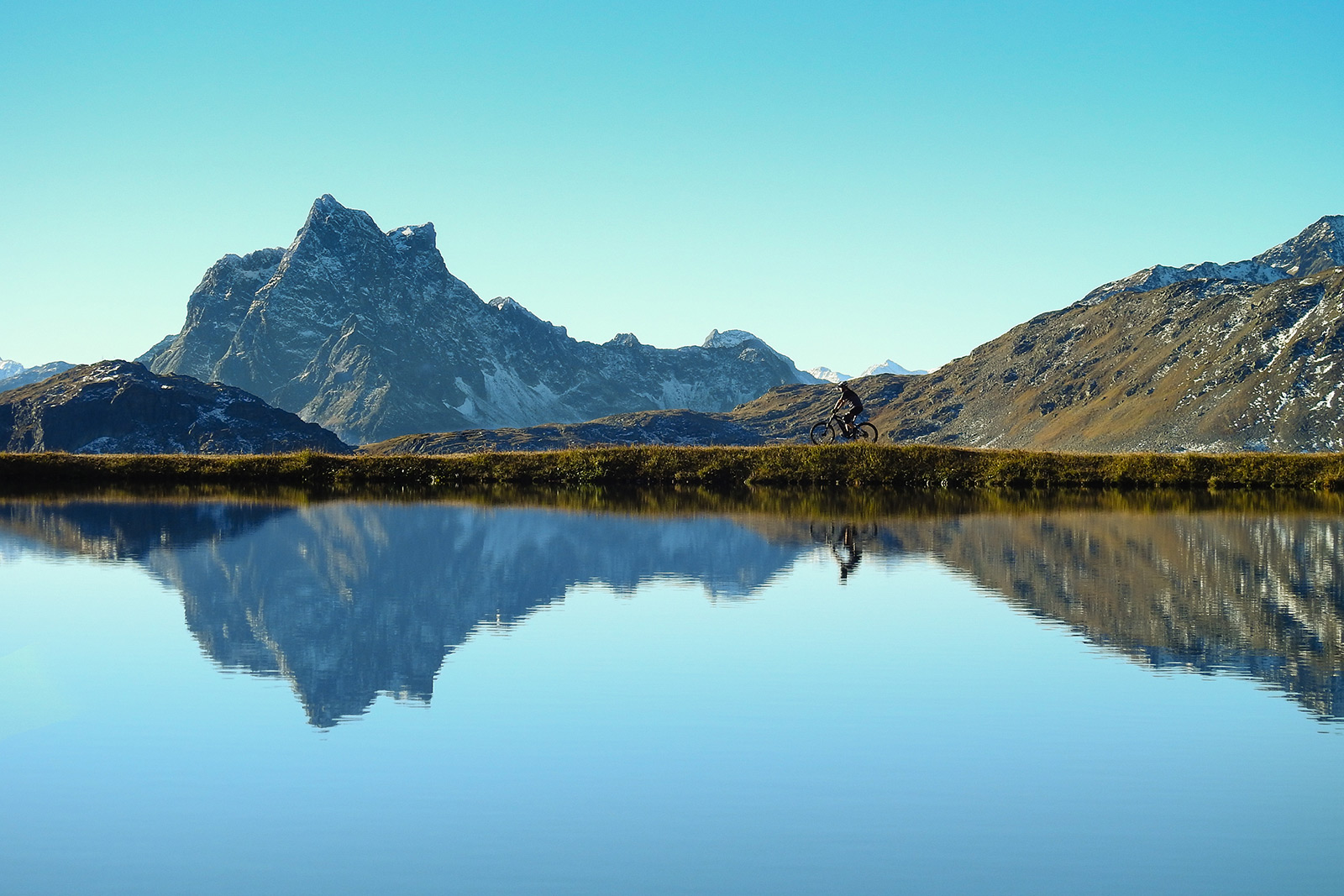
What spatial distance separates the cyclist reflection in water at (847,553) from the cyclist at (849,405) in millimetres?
23244

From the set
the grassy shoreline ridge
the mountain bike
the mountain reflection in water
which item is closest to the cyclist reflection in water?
the mountain reflection in water

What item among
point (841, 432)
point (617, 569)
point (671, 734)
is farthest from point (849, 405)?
point (671, 734)

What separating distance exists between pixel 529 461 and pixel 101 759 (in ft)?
186

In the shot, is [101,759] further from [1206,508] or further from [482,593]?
[1206,508]

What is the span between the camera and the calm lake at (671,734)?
35.8 feet

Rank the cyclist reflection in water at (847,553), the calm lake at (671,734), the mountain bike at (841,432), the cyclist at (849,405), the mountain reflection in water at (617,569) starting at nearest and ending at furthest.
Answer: the calm lake at (671,734) → the mountain reflection in water at (617,569) → the cyclist reflection in water at (847,553) → the cyclist at (849,405) → the mountain bike at (841,432)

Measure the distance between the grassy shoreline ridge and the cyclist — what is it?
5.21 feet

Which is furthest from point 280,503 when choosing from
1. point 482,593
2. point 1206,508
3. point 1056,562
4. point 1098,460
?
point 1098,460

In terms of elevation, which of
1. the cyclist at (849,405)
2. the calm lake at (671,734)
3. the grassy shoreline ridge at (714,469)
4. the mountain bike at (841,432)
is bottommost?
the calm lake at (671,734)

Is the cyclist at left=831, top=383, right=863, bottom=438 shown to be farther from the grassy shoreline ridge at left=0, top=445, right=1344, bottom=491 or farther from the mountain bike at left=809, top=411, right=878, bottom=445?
the grassy shoreline ridge at left=0, top=445, right=1344, bottom=491

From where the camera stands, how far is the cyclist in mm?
61844

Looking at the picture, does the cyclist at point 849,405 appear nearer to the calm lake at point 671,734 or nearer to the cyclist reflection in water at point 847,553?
the cyclist reflection in water at point 847,553

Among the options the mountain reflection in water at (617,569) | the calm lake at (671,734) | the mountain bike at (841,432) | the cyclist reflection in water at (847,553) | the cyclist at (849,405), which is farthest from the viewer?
the mountain bike at (841,432)

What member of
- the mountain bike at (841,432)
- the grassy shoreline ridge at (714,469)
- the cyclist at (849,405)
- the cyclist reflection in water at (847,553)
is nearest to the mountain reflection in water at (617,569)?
the cyclist reflection in water at (847,553)
